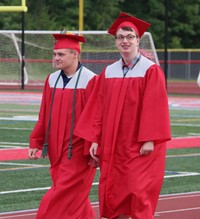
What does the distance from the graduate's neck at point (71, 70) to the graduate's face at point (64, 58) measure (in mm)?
24

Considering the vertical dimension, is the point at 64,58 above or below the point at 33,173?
above

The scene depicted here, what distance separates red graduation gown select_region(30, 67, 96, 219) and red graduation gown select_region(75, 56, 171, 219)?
2.01ft

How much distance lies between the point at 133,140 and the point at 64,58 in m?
1.27

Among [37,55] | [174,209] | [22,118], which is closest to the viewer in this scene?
[174,209]

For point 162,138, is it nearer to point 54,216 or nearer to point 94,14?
point 54,216

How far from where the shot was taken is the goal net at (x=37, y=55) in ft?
113

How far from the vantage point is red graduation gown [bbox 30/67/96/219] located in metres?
8.84

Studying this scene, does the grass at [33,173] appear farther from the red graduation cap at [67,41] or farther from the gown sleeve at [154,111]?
the gown sleeve at [154,111]

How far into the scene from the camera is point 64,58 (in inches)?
355

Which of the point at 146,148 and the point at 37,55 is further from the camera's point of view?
the point at 37,55

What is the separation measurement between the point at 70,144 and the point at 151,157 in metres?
0.98

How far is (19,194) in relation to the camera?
39.3 feet

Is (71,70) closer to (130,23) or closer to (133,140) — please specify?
(130,23)

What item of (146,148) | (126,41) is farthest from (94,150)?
(126,41)
